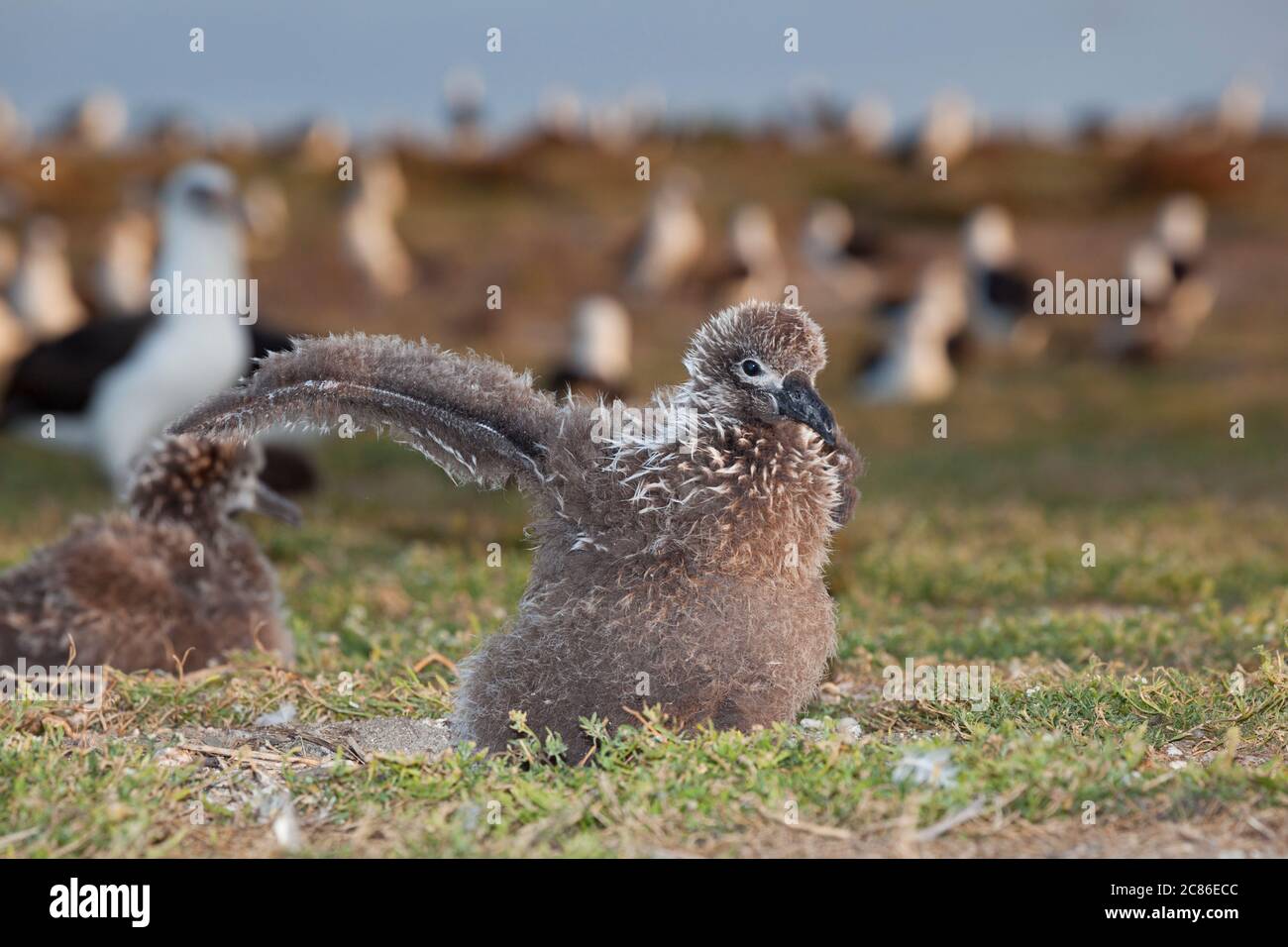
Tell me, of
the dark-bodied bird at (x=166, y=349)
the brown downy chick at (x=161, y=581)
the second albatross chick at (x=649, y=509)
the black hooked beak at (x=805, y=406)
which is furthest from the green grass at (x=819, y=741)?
the dark-bodied bird at (x=166, y=349)

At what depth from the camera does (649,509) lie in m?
4.86

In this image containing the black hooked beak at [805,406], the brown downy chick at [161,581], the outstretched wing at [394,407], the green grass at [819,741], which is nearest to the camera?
the green grass at [819,741]

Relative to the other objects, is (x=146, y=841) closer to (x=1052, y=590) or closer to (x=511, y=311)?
(x=1052, y=590)

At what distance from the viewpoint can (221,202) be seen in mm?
12500

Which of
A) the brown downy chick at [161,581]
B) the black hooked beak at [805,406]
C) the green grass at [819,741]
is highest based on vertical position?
the black hooked beak at [805,406]

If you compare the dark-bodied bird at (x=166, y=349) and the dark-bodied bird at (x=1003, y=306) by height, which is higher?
the dark-bodied bird at (x=1003, y=306)

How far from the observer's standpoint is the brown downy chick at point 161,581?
637cm

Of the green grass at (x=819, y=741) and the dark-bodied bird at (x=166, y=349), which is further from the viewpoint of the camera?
the dark-bodied bird at (x=166, y=349)

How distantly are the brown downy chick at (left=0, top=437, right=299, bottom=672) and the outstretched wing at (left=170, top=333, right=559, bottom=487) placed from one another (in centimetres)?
152

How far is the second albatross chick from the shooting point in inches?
191

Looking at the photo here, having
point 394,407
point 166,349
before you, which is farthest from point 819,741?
point 166,349

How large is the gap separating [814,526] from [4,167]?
39674 mm

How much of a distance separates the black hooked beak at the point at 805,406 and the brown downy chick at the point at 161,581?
272 centimetres

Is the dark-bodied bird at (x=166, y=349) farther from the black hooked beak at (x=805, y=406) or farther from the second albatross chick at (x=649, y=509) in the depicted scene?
the black hooked beak at (x=805, y=406)
